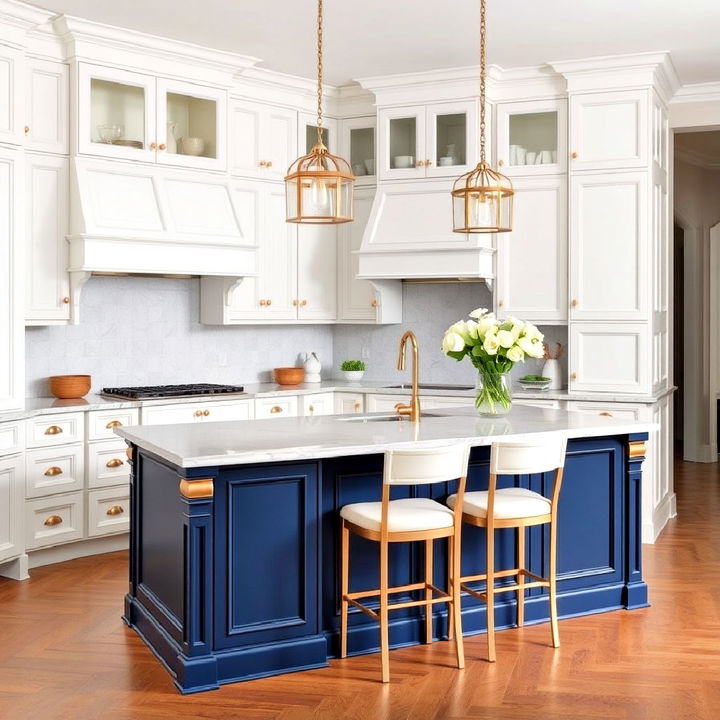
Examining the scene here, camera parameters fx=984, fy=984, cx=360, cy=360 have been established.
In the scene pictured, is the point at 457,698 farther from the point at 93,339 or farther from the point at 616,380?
the point at 93,339

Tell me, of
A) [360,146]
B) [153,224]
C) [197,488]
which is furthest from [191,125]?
[197,488]

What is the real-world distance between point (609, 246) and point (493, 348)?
198cm

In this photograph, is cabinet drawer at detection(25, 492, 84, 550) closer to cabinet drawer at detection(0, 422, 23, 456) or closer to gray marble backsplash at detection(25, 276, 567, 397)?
cabinet drawer at detection(0, 422, 23, 456)

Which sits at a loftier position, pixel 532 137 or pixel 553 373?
pixel 532 137

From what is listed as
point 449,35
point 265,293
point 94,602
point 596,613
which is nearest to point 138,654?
point 94,602

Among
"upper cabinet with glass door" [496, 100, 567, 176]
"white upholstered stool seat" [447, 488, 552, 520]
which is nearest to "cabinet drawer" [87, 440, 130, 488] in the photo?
"white upholstered stool seat" [447, 488, 552, 520]

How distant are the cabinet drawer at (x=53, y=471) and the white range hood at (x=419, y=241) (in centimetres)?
237

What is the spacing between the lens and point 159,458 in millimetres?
4105

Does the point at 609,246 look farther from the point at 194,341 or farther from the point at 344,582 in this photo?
the point at 344,582

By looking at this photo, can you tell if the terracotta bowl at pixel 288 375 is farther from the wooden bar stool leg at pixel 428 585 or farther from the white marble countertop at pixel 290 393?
the wooden bar stool leg at pixel 428 585

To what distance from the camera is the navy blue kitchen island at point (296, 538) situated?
379 cm

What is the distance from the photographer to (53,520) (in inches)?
216

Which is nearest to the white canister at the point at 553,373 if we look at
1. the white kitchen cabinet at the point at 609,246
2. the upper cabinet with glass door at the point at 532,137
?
the white kitchen cabinet at the point at 609,246

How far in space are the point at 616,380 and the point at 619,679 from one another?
8.90ft
